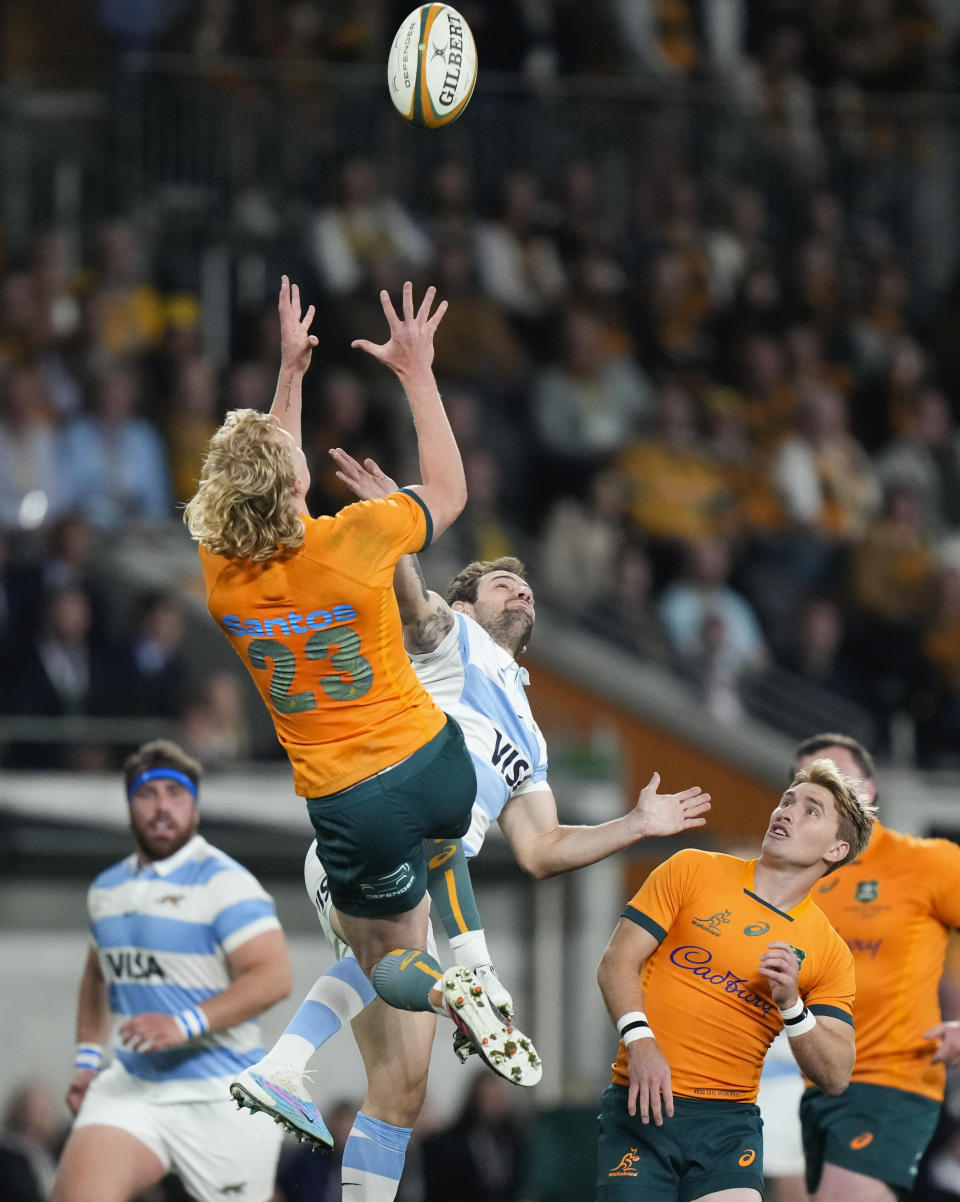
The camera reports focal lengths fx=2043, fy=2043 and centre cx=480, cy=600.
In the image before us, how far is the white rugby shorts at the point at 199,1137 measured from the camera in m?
8.09

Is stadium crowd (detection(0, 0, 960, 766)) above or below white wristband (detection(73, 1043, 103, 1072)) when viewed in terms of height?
above

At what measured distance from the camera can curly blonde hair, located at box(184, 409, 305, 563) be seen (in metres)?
6.12

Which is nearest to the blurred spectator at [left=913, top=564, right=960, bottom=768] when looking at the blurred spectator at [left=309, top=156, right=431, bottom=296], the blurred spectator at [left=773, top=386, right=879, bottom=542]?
the blurred spectator at [left=773, top=386, right=879, bottom=542]

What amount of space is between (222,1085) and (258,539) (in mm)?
2986

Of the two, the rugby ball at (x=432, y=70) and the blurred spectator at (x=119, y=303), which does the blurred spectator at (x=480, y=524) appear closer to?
the blurred spectator at (x=119, y=303)

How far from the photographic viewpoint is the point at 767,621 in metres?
14.6

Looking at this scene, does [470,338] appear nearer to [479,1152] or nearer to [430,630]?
[479,1152]

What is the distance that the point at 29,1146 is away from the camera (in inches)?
434

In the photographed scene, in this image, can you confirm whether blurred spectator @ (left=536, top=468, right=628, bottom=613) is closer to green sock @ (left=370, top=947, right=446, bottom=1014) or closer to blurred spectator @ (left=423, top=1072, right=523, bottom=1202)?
blurred spectator @ (left=423, top=1072, right=523, bottom=1202)

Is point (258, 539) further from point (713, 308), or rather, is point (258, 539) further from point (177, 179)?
point (713, 308)

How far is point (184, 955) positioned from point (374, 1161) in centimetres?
164

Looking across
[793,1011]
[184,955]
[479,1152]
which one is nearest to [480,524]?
[479,1152]

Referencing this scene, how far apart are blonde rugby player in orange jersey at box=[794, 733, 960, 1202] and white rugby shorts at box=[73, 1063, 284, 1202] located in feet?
7.39

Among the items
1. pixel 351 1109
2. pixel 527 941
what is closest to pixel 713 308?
pixel 527 941
